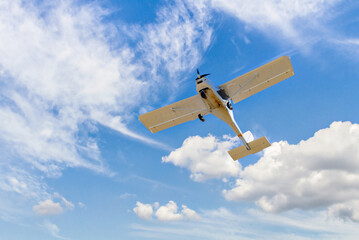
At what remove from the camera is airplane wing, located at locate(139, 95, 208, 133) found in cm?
2759

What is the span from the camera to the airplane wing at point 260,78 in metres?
25.5

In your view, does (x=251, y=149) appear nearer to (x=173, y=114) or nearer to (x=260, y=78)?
(x=260, y=78)

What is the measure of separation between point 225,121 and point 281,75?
5.73 m

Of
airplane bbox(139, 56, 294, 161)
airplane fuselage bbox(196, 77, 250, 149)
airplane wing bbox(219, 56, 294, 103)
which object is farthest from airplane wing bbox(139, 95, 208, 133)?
airplane wing bbox(219, 56, 294, 103)

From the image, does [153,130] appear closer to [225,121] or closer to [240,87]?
[225,121]

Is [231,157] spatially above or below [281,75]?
below

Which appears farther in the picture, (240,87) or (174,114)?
(174,114)

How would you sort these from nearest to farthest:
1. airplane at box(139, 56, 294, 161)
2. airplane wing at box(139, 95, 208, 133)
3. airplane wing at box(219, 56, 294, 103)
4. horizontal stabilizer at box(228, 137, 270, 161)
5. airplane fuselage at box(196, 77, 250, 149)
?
airplane fuselage at box(196, 77, 250, 149) < airplane at box(139, 56, 294, 161) < airplane wing at box(219, 56, 294, 103) < airplane wing at box(139, 95, 208, 133) < horizontal stabilizer at box(228, 137, 270, 161)

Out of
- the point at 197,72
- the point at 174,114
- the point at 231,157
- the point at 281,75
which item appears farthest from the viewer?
the point at 231,157

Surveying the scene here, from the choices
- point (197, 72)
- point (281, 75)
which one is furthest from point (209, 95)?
point (281, 75)

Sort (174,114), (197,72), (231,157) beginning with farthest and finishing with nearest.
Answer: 1. (231,157)
2. (174,114)
3. (197,72)

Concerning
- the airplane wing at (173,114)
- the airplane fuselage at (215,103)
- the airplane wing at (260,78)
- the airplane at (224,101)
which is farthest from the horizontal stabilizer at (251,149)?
the airplane wing at (173,114)

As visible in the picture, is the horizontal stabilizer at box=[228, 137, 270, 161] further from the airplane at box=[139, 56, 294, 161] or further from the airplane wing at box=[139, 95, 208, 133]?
the airplane wing at box=[139, 95, 208, 133]

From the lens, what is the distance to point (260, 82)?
2658 centimetres
